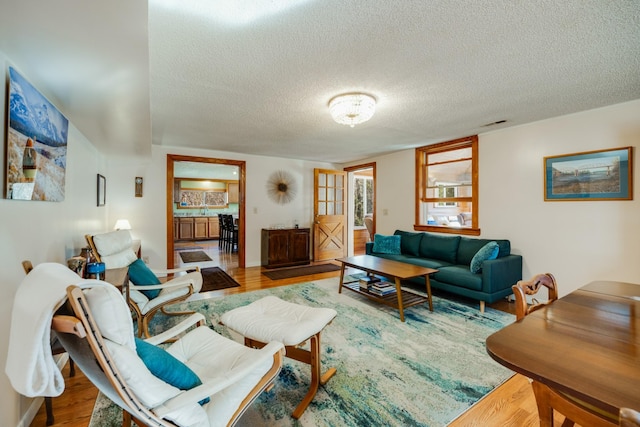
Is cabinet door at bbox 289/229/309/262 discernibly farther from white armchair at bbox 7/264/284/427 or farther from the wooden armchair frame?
the wooden armchair frame

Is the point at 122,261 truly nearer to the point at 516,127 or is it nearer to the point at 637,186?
the point at 516,127

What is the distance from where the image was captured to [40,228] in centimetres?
185

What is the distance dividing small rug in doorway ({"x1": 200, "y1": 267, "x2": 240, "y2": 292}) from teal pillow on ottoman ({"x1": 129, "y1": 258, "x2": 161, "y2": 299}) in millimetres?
1368

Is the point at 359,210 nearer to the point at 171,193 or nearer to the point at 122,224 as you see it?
the point at 171,193

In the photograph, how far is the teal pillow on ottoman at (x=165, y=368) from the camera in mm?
979

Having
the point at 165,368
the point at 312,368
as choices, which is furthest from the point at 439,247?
the point at 165,368

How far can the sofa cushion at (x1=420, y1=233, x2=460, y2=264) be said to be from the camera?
4.06 metres

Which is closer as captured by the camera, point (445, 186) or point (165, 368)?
point (165, 368)

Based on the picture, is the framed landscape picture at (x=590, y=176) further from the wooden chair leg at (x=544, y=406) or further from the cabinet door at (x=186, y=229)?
the cabinet door at (x=186, y=229)

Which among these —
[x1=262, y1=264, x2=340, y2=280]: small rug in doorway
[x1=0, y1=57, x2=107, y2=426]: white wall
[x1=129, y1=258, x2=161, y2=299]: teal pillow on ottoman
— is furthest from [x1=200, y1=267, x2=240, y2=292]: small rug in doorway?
[x1=0, y1=57, x2=107, y2=426]: white wall

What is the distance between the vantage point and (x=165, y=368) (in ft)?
3.30

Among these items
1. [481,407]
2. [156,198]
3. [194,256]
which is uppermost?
[156,198]

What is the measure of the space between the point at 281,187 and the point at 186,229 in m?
5.38

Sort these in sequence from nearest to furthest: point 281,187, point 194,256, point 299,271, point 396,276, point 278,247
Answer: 1. point 396,276
2. point 299,271
3. point 278,247
4. point 281,187
5. point 194,256
